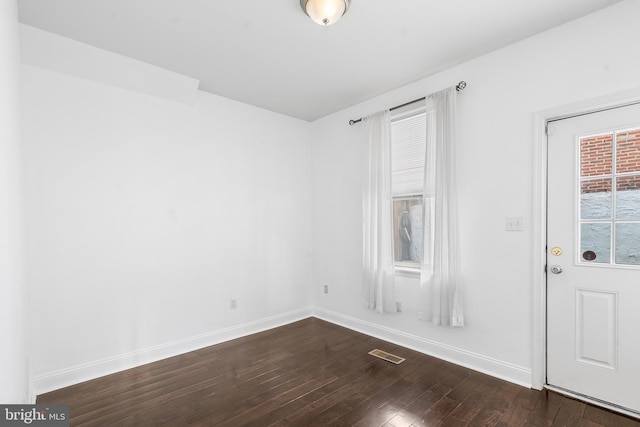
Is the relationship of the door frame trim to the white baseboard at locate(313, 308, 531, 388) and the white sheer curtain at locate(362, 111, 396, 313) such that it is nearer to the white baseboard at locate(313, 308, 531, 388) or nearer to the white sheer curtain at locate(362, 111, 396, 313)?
the white baseboard at locate(313, 308, 531, 388)

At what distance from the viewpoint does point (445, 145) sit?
301 cm

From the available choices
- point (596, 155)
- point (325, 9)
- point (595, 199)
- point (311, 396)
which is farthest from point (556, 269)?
point (325, 9)

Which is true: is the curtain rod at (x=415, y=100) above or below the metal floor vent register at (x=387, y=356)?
above

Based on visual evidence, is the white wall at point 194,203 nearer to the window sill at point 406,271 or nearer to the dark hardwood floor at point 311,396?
the window sill at point 406,271

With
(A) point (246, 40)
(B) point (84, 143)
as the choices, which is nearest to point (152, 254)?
(B) point (84, 143)

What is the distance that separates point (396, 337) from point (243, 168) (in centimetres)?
271

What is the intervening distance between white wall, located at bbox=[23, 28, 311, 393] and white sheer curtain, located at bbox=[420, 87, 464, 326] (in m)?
1.96

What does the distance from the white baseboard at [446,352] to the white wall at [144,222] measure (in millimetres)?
983

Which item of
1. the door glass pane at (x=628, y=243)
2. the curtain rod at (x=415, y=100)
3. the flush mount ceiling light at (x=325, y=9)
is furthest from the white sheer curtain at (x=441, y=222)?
the flush mount ceiling light at (x=325, y=9)

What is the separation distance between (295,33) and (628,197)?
9.05 feet

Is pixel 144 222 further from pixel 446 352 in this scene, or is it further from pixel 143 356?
pixel 446 352

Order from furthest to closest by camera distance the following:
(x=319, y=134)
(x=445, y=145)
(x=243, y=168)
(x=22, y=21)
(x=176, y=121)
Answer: (x=319, y=134), (x=243, y=168), (x=176, y=121), (x=445, y=145), (x=22, y=21)

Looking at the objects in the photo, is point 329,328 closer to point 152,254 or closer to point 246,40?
point 152,254
